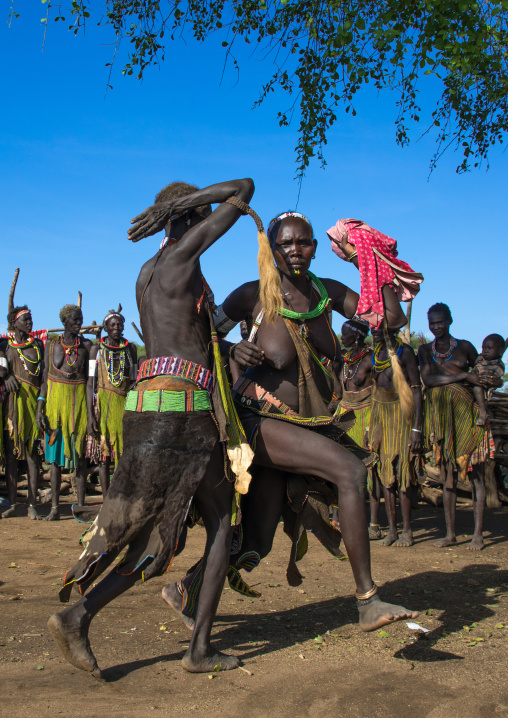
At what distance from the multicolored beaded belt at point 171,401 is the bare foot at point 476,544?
428 centimetres

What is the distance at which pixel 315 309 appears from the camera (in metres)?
3.88

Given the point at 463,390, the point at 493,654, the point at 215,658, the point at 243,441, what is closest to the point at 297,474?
the point at 243,441

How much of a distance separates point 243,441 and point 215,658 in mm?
1064

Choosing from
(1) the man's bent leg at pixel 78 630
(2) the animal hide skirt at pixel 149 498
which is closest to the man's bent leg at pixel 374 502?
(2) the animal hide skirt at pixel 149 498

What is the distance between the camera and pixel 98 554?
10.3 ft

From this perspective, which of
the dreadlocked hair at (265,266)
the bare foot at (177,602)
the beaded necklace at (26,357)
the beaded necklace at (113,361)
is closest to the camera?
the dreadlocked hair at (265,266)

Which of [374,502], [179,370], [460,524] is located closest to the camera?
[179,370]

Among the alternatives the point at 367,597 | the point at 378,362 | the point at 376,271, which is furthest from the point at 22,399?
the point at 367,597

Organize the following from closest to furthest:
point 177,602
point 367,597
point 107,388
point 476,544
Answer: point 367,597, point 177,602, point 476,544, point 107,388

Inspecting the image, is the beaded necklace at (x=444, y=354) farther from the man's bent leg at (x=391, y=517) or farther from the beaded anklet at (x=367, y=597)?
the beaded anklet at (x=367, y=597)

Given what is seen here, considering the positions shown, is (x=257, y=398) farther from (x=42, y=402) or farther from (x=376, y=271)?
(x=42, y=402)

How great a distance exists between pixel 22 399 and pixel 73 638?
603 centimetres

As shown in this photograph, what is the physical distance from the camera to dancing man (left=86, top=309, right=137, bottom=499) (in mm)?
8492

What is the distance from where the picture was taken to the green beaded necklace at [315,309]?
3.79 meters
